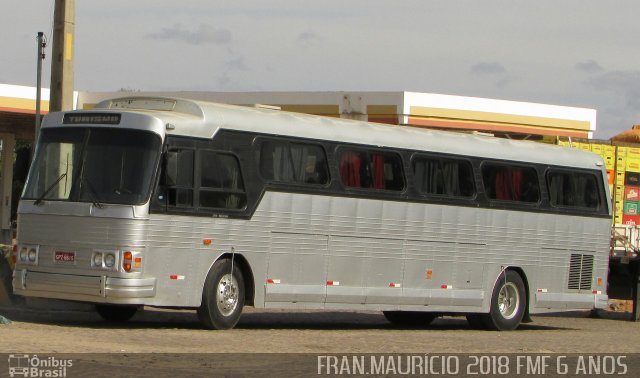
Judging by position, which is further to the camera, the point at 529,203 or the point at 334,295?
the point at 529,203

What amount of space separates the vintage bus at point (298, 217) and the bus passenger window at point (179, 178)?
0.03 metres

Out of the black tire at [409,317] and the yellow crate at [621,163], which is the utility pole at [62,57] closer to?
the black tire at [409,317]

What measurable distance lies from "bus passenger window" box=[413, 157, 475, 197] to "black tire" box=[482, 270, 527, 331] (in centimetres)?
177

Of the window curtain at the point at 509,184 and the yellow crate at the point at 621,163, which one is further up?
the yellow crate at the point at 621,163

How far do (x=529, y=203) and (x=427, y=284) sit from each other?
2.77 metres

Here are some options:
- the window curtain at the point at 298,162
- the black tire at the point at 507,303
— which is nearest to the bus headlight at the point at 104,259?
the window curtain at the point at 298,162

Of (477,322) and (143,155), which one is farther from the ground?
(143,155)

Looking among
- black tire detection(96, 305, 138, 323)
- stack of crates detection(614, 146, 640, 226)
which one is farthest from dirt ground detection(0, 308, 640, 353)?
stack of crates detection(614, 146, 640, 226)

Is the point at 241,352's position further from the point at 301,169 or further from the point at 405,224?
the point at 405,224

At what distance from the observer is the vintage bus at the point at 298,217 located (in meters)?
16.9

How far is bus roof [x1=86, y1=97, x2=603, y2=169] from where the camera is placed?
1766 centimetres

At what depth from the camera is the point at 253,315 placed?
22.8 metres

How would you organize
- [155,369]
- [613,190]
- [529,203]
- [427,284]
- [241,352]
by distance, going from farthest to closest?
[613,190] < [529,203] < [427,284] < [241,352] < [155,369]

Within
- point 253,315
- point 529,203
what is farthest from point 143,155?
point 529,203
